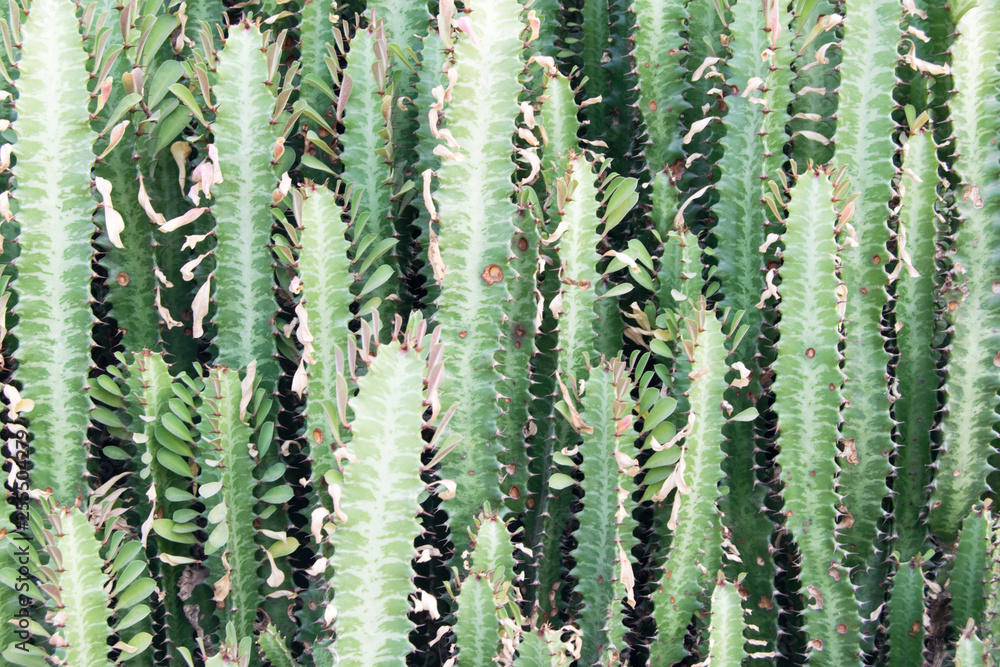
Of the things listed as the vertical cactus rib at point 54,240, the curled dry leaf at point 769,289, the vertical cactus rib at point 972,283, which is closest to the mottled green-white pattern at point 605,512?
the curled dry leaf at point 769,289

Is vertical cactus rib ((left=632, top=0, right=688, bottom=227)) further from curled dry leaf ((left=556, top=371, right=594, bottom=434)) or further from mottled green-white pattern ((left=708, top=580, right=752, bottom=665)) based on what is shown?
mottled green-white pattern ((left=708, top=580, right=752, bottom=665))

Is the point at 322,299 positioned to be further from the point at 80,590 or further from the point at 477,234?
the point at 80,590

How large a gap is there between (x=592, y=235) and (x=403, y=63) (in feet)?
1.82

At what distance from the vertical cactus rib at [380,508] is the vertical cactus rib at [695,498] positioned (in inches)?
18.0

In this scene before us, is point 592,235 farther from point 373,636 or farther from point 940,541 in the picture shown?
point 940,541

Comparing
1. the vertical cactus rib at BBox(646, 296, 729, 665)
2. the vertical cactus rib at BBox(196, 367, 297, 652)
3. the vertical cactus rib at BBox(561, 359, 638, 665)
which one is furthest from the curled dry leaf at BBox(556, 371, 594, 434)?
the vertical cactus rib at BBox(196, 367, 297, 652)

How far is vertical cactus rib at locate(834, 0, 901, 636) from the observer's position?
5.02 ft

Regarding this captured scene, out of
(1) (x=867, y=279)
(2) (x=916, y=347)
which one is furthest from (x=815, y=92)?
(2) (x=916, y=347)

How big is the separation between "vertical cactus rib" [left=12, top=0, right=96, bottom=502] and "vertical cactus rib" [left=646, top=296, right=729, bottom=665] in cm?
105

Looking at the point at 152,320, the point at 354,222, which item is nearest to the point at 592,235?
the point at 354,222

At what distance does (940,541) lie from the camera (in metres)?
1.55

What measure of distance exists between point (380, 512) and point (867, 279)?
1.05m

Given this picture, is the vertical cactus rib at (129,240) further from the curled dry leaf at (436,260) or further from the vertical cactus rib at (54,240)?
the curled dry leaf at (436,260)

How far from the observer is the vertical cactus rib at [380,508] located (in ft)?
3.69
